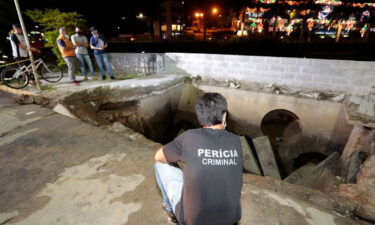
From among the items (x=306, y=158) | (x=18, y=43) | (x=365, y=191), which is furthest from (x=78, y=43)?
(x=306, y=158)

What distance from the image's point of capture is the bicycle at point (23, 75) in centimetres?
632

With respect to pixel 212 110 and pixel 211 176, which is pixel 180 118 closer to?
pixel 212 110

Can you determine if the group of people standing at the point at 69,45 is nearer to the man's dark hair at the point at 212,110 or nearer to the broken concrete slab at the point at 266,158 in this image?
the broken concrete slab at the point at 266,158

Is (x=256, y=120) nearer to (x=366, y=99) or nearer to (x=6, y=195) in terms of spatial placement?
(x=366, y=99)

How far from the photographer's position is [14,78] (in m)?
6.42

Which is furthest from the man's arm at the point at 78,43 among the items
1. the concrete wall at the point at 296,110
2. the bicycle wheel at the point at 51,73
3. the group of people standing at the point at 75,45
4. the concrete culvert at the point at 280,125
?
the concrete culvert at the point at 280,125

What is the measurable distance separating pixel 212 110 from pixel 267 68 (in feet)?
18.9

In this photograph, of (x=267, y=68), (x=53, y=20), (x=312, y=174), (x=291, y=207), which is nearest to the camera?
(x=291, y=207)

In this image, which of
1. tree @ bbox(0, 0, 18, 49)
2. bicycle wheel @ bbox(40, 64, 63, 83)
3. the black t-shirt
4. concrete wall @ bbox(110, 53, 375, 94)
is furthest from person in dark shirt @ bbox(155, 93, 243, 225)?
tree @ bbox(0, 0, 18, 49)

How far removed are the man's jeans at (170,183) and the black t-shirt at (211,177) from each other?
1.06ft

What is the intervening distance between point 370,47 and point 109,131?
947 inches

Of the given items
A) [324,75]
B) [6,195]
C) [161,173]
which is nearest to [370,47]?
[324,75]

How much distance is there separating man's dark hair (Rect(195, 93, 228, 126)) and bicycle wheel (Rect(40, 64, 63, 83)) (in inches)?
291

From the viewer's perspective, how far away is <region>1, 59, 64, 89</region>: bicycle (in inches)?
249
